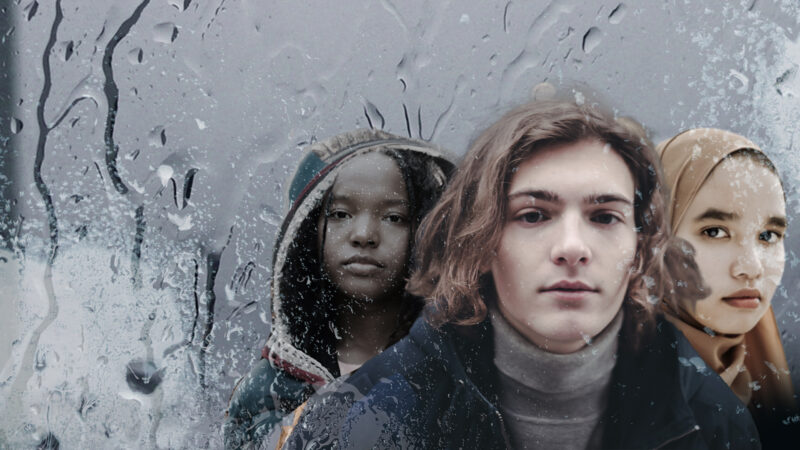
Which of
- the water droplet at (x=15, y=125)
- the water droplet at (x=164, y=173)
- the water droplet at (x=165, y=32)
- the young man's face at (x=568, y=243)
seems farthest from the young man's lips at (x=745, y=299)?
the water droplet at (x=15, y=125)

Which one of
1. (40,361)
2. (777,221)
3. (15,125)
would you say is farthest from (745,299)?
(15,125)

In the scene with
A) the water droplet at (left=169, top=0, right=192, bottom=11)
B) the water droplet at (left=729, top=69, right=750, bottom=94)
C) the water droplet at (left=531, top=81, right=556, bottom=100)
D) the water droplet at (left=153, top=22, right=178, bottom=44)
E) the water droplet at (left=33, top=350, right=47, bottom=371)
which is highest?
Result: the water droplet at (left=169, top=0, right=192, bottom=11)

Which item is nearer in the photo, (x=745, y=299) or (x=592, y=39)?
(x=745, y=299)

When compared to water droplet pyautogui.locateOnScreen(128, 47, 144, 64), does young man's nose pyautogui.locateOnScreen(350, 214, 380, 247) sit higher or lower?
lower

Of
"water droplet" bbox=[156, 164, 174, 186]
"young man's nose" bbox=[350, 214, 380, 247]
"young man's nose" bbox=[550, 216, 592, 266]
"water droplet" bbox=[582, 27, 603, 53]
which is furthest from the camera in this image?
"water droplet" bbox=[156, 164, 174, 186]

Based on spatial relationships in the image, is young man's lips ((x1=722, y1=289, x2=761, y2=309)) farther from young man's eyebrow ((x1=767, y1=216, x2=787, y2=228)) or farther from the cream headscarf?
young man's eyebrow ((x1=767, y1=216, x2=787, y2=228))

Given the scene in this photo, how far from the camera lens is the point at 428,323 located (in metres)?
1.58

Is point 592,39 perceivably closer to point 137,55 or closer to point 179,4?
Answer: point 179,4

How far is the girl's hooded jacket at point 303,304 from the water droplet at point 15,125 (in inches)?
32.9

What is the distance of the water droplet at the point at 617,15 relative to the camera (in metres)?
1.68

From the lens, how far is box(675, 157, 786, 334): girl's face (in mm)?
1518

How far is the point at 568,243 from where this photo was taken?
146 centimetres

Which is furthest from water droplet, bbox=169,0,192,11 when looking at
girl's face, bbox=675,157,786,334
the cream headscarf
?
girl's face, bbox=675,157,786,334

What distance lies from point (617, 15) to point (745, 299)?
741 millimetres
